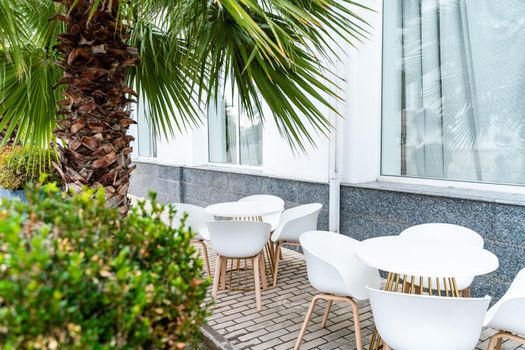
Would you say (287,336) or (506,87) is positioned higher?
(506,87)

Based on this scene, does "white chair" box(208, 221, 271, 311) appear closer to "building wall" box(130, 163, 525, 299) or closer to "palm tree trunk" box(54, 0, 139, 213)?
"palm tree trunk" box(54, 0, 139, 213)

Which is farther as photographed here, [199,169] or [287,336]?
[199,169]

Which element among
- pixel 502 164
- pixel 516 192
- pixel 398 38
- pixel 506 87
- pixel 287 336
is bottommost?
pixel 287 336

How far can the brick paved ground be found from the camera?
2664 mm

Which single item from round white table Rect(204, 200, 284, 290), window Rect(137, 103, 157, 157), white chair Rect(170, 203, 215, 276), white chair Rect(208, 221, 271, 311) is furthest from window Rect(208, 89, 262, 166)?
white chair Rect(208, 221, 271, 311)

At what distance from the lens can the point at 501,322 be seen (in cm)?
190

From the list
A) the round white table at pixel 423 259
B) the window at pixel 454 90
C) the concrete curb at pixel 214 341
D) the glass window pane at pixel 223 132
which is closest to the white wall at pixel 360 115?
the window at pixel 454 90

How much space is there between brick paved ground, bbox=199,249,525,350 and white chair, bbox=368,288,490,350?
0.93 meters

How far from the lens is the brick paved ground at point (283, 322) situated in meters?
2.66

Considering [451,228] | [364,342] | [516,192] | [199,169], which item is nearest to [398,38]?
[516,192]

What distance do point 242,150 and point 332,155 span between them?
221 cm

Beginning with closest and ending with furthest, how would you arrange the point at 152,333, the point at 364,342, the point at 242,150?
the point at 152,333, the point at 364,342, the point at 242,150

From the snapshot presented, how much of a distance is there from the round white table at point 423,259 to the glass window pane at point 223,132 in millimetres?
4130

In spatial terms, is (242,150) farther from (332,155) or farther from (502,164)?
(502,164)
